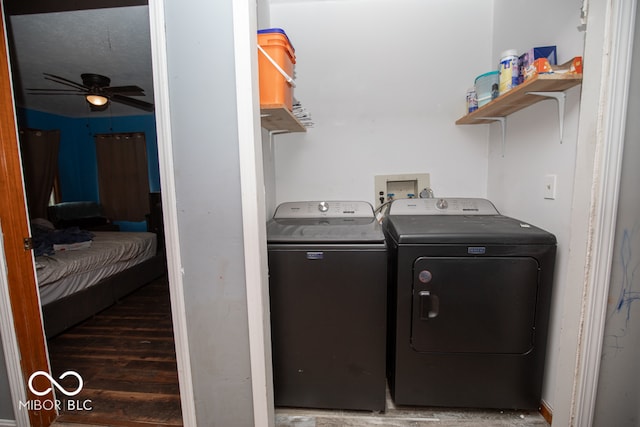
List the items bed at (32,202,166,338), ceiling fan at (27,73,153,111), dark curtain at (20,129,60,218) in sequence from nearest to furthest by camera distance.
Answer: bed at (32,202,166,338), ceiling fan at (27,73,153,111), dark curtain at (20,129,60,218)

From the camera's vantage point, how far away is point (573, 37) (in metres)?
1.21

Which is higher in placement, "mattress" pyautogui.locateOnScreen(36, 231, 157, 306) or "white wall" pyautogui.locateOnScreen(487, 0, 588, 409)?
"white wall" pyautogui.locateOnScreen(487, 0, 588, 409)

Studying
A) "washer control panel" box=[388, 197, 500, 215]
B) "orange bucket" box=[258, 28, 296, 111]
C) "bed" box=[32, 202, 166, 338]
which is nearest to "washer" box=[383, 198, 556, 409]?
"washer control panel" box=[388, 197, 500, 215]

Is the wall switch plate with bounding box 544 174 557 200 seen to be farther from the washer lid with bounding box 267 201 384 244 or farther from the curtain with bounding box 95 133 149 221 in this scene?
the curtain with bounding box 95 133 149 221

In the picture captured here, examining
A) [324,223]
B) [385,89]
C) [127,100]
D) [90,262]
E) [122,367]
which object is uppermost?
[127,100]

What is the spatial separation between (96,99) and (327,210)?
3.00m

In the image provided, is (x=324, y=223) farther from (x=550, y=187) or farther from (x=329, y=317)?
(x=550, y=187)

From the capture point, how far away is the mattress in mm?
2363

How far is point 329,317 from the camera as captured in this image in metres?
1.38

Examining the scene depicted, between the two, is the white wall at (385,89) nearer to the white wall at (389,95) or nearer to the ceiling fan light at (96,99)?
the white wall at (389,95)

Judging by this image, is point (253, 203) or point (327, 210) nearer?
point (253, 203)

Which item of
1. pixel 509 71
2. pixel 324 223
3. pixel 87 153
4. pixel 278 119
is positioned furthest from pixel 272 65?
pixel 87 153

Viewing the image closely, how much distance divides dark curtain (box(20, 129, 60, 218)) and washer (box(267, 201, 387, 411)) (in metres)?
5.01

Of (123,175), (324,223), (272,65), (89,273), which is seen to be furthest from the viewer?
(123,175)
